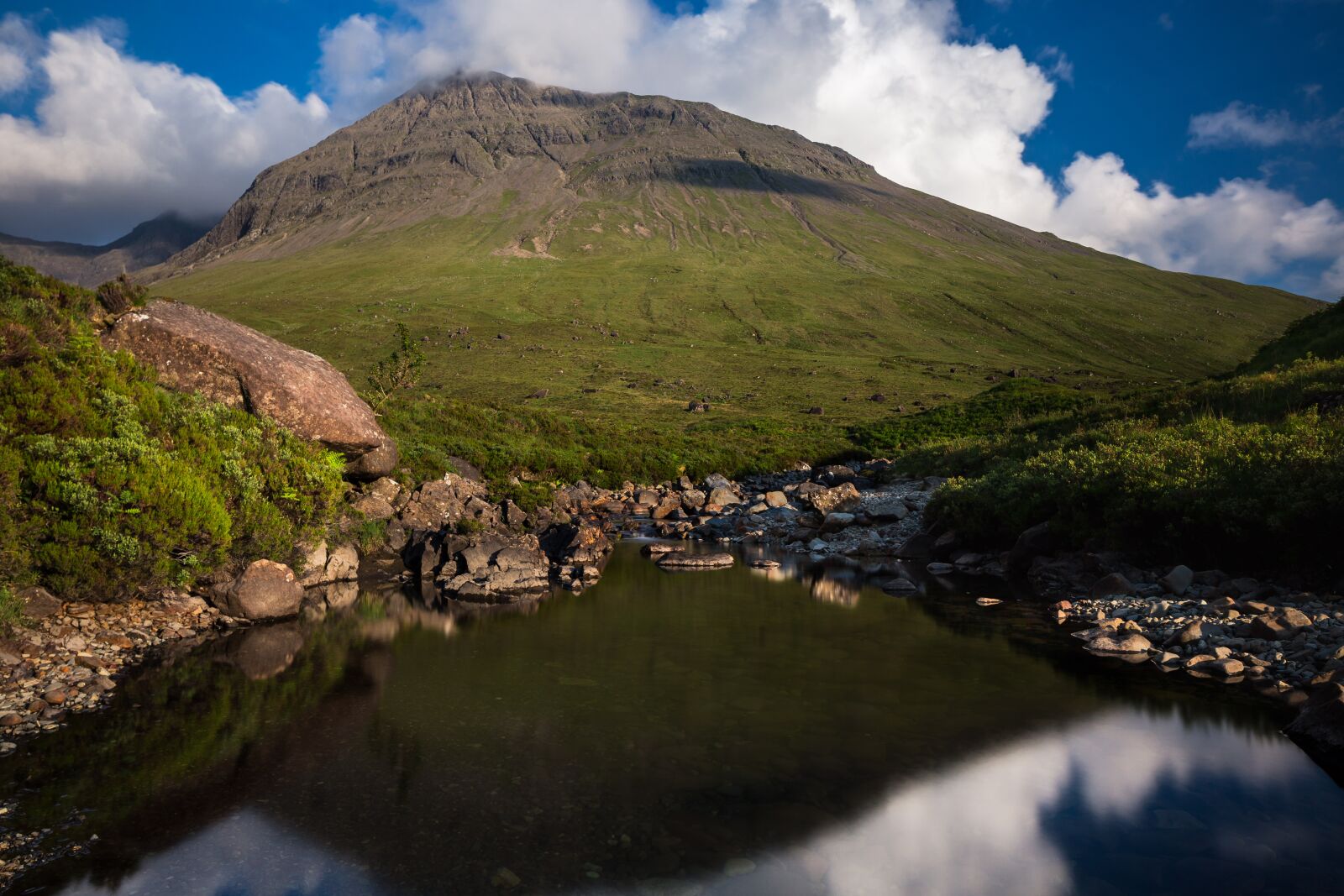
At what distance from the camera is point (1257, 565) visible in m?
21.6

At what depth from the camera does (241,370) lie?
26.3 m

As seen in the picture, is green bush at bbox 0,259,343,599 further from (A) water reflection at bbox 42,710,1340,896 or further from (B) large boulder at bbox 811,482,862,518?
(B) large boulder at bbox 811,482,862,518

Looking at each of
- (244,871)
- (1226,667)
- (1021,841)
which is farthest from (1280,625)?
(244,871)

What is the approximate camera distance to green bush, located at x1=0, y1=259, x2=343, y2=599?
57.2 ft

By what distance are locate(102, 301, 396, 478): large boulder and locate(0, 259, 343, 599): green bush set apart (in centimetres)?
127

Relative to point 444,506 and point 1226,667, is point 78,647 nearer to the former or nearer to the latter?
point 444,506

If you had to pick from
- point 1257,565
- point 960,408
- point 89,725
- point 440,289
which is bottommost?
point 89,725

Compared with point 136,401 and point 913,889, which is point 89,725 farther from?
point 913,889

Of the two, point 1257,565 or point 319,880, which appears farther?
point 1257,565

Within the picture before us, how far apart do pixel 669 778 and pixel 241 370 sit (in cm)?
2237

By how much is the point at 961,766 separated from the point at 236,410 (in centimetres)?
2429

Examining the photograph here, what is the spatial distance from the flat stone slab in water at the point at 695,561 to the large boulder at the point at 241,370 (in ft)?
42.8

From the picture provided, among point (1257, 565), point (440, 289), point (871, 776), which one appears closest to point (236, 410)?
point (871, 776)

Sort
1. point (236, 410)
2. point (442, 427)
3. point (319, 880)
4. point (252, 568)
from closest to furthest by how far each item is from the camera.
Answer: point (319, 880)
point (252, 568)
point (236, 410)
point (442, 427)
